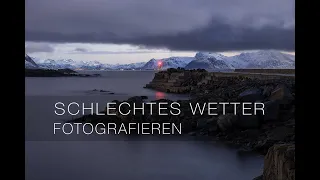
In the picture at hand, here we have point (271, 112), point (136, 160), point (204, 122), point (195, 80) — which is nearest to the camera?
point (136, 160)

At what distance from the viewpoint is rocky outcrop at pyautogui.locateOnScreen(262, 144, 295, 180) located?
13.1 ft

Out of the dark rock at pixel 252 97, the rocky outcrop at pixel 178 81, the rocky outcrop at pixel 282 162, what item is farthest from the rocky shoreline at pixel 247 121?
the rocky outcrop at pixel 178 81

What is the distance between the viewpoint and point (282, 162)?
415 cm

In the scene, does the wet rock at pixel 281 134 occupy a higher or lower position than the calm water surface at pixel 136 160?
higher

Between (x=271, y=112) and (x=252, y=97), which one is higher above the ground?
(x=252, y=97)

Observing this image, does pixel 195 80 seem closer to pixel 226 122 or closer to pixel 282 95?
pixel 282 95

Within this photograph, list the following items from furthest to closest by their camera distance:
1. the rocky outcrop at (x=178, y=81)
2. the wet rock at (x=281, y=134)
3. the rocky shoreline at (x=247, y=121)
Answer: the rocky outcrop at (x=178, y=81) → the rocky shoreline at (x=247, y=121) → the wet rock at (x=281, y=134)

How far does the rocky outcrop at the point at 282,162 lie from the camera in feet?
13.1

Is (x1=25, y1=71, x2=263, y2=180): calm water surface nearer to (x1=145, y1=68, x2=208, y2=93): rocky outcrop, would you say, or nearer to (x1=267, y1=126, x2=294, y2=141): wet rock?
(x1=267, y1=126, x2=294, y2=141): wet rock

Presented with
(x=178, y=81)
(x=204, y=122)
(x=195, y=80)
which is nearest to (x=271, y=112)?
(x=204, y=122)

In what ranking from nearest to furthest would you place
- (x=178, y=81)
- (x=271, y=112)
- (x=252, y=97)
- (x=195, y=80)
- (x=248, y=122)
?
(x=248, y=122) < (x=271, y=112) < (x=252, y=97) < (x=195, y=80) < (x=178, y=81)

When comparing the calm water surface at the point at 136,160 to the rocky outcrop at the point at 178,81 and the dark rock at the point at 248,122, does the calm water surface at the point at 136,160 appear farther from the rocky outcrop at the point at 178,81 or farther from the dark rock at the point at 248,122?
the rocky outcrop at the point at 178,81
